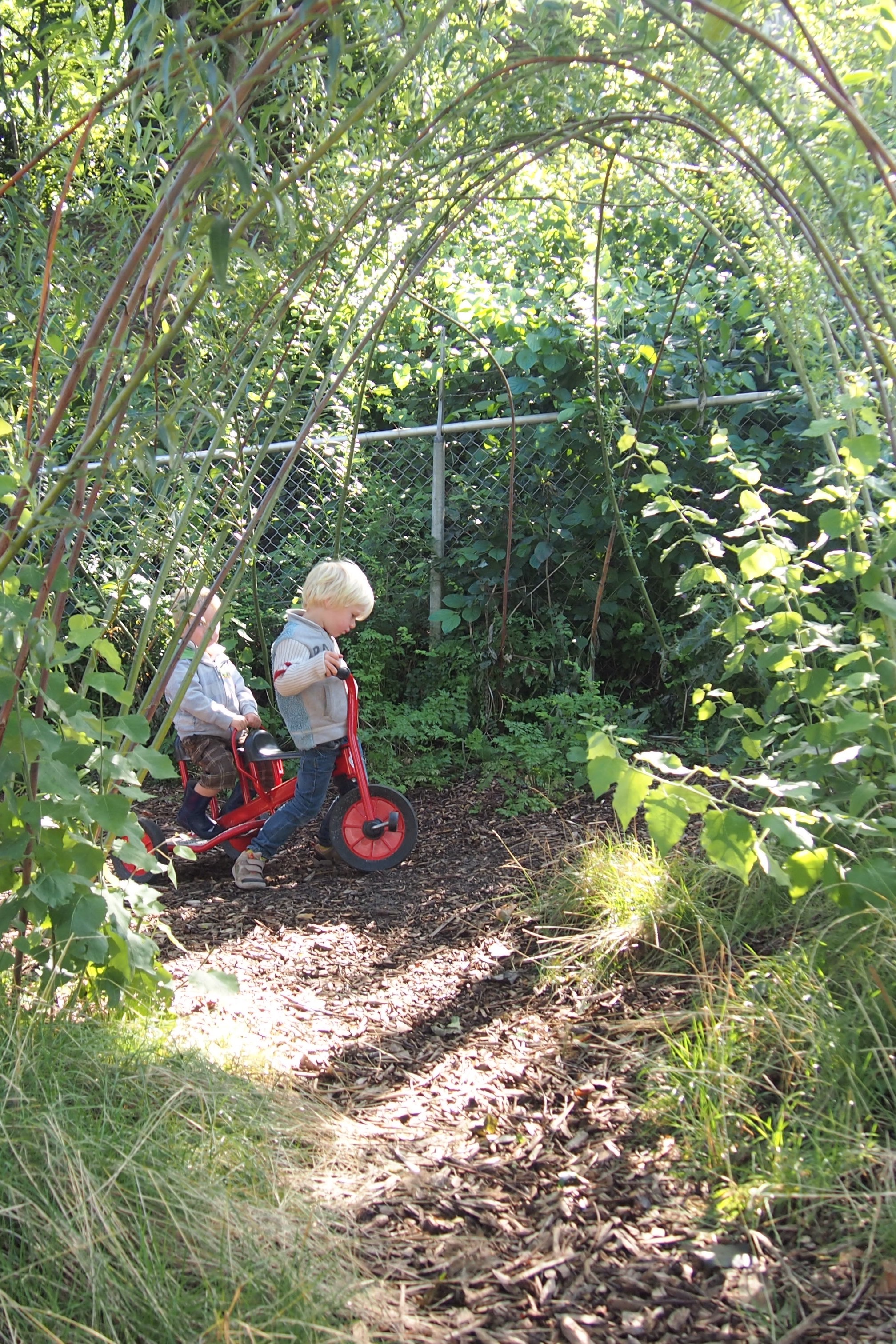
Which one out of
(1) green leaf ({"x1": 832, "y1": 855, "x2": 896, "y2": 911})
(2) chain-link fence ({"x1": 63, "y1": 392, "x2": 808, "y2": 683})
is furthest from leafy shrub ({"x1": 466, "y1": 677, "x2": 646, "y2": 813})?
(1) green leaf ({"x1": 832, "y1": 855, "x2": 896, "y2": 911})

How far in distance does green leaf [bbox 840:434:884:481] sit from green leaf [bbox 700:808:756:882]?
90 cm

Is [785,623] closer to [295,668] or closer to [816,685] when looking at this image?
[816,685]

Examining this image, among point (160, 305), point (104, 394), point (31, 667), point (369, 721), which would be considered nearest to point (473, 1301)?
point (31, 667)

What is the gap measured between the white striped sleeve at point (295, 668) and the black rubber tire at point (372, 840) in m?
0.49

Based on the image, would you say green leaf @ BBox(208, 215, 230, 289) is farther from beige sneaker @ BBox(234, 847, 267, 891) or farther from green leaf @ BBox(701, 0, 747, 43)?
beige sneaker @ BBox(234, 847, 267, 891)

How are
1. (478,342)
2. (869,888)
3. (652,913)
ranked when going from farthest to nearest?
(478,342)
(652,913)
(869,888)

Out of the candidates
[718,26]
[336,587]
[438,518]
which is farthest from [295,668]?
[718,26]

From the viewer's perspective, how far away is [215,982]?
6.91 ft

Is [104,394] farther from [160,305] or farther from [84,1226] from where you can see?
[84,1226]

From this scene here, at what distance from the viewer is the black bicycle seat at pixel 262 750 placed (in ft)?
13.2

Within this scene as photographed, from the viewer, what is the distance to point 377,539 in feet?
18.9

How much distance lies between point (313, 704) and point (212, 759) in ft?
1.66

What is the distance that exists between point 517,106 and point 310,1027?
2.52 m

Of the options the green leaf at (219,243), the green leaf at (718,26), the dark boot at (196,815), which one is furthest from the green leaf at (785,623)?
the dark boot at (196,815)
